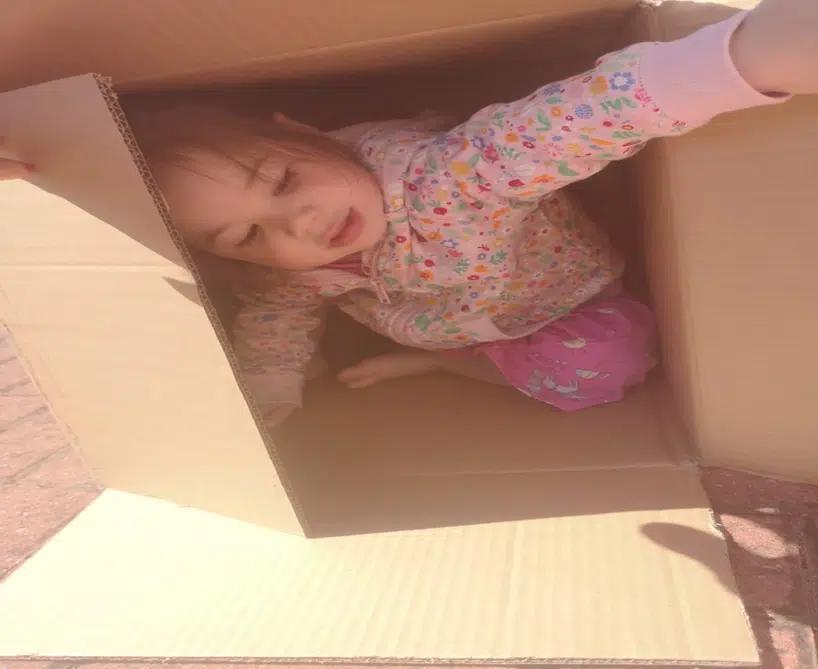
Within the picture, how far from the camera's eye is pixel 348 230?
78 cm

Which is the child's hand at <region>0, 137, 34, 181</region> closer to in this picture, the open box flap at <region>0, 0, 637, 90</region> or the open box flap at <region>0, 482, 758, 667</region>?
the open box flap at <region>0, 0, 637, 90</region>

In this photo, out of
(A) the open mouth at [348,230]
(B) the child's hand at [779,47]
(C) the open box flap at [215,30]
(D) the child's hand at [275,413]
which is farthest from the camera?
(D) the child's hand at [275,413]

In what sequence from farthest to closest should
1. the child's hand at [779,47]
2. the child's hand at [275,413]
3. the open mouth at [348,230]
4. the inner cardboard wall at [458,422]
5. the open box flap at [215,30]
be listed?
the child's hand at [275,413] < the open mouth at [348,230] < the inner cardboard wall at [458,422] < the open box flap at [215,30] < the child's hand at [779,47]

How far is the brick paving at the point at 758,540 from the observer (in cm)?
49

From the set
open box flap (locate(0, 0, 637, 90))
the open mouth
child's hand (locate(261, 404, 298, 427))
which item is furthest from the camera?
child's hand (locate(261, 404, 298, 427))

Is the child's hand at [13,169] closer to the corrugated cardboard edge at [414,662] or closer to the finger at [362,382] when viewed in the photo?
the corrugated cardboard edge at [414,662]

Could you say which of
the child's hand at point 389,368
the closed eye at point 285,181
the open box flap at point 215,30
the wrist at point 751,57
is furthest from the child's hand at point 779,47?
the child's hand at point 389,368

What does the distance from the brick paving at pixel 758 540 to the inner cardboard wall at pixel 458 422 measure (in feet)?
0.24

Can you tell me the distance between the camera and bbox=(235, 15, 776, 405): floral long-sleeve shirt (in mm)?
524

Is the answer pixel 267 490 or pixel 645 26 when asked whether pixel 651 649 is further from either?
pixel 645 26

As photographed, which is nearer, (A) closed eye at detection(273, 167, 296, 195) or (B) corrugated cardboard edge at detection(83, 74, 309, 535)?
(B) corrugated cardboard edge at detection(83, 74, 309, 535)

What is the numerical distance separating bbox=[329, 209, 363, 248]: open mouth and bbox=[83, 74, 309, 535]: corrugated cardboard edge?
0.23 m

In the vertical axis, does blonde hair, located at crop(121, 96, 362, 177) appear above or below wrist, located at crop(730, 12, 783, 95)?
above

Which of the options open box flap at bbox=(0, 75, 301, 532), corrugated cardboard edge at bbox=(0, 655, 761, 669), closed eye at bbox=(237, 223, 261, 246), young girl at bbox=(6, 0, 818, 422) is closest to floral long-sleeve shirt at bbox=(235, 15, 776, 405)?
young girl at bbox=(6, 0, 818, 422)
